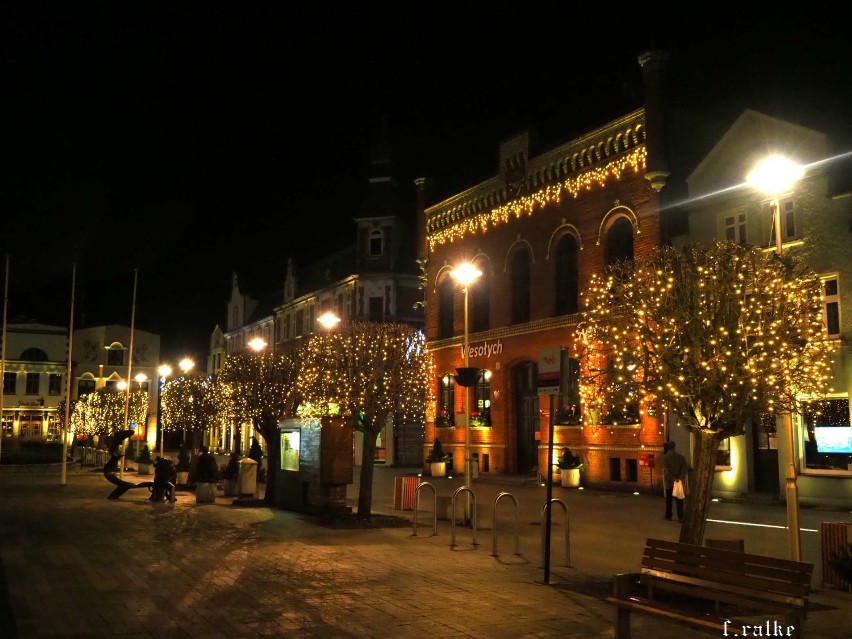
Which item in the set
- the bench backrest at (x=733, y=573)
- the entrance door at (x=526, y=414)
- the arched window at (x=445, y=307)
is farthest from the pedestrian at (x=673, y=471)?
the arched window at (x=445, y=307)

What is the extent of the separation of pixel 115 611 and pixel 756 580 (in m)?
6.89

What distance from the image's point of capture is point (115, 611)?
947 centimetres

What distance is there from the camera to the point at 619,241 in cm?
3108

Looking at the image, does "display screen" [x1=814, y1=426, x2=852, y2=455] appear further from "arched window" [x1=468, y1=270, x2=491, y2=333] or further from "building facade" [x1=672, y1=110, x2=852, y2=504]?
"arched window" [x1=468, y1=270, x2=491, y2=333]

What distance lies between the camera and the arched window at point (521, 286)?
1419 inches

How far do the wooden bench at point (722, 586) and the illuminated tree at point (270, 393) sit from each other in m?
16.4

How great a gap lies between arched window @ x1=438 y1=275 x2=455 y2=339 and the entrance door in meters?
5.99

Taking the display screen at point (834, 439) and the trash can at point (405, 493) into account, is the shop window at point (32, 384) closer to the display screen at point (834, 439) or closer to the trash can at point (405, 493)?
the trash can at point (405, 493)

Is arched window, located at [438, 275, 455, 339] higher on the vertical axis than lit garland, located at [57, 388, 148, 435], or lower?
higher

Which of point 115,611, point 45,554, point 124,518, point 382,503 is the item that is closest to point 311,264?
point 382,503

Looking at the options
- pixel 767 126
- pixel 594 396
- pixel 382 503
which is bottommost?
pixel 382 503

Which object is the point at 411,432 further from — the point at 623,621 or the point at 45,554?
the point at 623,621

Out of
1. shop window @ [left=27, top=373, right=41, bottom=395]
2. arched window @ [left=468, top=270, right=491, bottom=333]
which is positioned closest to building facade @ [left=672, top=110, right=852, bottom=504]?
arched window @ [left=468, top=270, right=491, bottom=333]

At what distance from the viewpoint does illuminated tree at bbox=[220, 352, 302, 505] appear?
24578 millimetres
